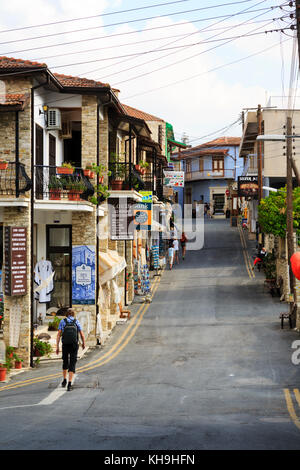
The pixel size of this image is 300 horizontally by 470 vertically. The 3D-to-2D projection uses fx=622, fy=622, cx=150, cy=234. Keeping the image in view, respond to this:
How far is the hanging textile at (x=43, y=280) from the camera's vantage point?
22.0 metres

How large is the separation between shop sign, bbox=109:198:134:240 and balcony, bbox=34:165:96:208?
306cm

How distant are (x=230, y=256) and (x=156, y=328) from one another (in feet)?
63.0

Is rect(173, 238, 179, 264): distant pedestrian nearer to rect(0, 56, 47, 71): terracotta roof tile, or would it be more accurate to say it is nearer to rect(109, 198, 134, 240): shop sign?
rect(109, 198, 134, 240): shop sign

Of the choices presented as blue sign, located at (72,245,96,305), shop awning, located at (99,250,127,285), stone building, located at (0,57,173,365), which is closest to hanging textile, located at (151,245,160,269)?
stone building, located at (0,57,173,365)

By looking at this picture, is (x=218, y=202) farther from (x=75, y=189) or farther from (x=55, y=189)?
(x=55, y=189)

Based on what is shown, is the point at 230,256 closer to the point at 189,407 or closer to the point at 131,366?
the point at 131,366

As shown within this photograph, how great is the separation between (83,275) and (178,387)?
7.74m

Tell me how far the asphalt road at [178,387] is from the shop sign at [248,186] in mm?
12420

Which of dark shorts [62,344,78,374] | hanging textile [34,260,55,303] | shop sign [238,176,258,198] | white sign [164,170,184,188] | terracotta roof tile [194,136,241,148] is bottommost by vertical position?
dark shorts [62,344,78,374]

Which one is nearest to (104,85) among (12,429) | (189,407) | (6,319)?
(6,319)

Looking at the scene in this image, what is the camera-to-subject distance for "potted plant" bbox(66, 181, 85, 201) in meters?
20.4

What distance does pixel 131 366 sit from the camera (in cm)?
1830

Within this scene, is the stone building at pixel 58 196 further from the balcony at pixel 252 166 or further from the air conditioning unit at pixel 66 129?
the balcony at pixel 252 166

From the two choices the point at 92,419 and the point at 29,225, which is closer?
the point at 92,419
